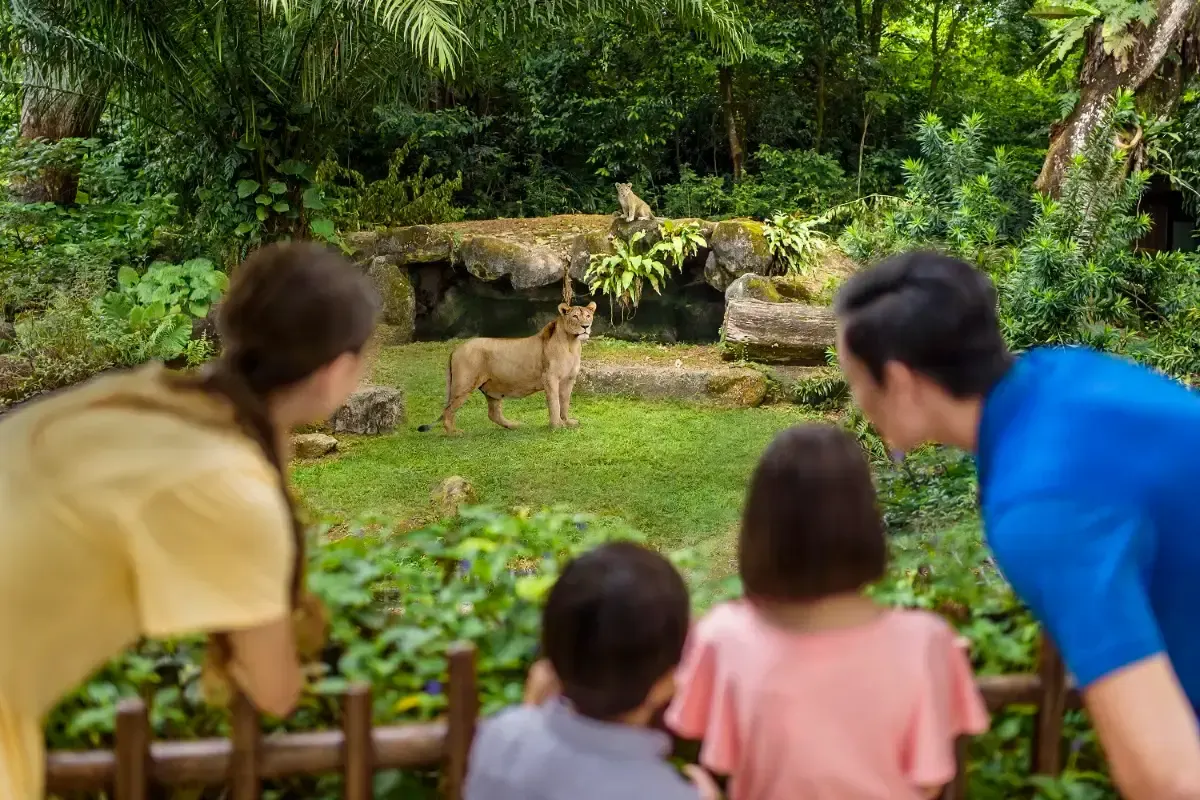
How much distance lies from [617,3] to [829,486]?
9.47 meters

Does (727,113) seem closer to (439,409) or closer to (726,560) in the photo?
(439,409)

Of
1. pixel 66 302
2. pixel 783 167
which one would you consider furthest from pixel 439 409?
pixel 783 167

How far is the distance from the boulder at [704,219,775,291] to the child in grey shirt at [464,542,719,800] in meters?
12.2

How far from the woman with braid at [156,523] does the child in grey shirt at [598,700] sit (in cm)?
36

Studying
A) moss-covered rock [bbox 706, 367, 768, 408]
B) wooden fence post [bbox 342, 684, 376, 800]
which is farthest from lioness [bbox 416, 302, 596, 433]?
wooden fence post [bbox 342, 684, 376, 800]

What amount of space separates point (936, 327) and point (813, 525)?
0.40 m

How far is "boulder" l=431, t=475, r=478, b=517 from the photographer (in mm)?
7441

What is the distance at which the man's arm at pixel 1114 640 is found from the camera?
1.47 meters

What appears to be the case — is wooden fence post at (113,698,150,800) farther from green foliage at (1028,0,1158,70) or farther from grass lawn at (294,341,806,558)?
green foliage at (1028,0,1158,70)

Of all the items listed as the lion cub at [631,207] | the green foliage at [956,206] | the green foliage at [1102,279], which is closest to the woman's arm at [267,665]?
the green foliage at [1102,279]

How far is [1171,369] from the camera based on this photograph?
6031mm

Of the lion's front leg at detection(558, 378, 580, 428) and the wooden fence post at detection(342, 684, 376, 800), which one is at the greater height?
the wooden fence post at detection(342, 684, 376, 800)

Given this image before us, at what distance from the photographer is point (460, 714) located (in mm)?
1819

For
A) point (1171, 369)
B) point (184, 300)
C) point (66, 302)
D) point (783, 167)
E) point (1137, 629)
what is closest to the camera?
point (1137, 629)
